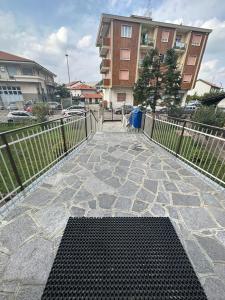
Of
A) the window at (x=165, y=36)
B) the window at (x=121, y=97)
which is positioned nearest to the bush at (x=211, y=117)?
the window at (x=121, y=97)

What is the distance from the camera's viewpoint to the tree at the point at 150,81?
439 inches

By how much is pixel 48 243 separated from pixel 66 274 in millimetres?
478

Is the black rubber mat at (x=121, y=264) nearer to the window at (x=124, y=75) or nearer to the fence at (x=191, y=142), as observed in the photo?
the fence at (x=191, y=142)

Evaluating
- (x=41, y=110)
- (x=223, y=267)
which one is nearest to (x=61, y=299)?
(x=223, y=267)

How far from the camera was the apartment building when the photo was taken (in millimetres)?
19609

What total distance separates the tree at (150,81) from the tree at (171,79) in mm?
549

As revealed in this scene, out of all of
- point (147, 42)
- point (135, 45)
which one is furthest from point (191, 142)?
point (147, 42)

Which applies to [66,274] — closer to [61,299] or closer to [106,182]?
[61,299]

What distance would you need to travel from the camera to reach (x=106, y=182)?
3135 millimetres

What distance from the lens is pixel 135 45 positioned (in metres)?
20.5

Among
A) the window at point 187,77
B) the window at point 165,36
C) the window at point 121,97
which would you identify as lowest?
the window at point 121,97

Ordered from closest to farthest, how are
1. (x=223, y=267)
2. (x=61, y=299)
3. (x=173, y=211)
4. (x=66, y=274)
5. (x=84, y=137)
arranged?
(x=61, y=299)
(x=66, y=274)
(x=223, y=267)
(x=173, y=211)
(x=84, y=137)

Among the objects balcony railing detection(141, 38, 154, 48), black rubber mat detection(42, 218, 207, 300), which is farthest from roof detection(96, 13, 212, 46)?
black rubber mat detection(42, 218, 207, 300)

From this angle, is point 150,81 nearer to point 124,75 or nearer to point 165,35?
point 124,75
